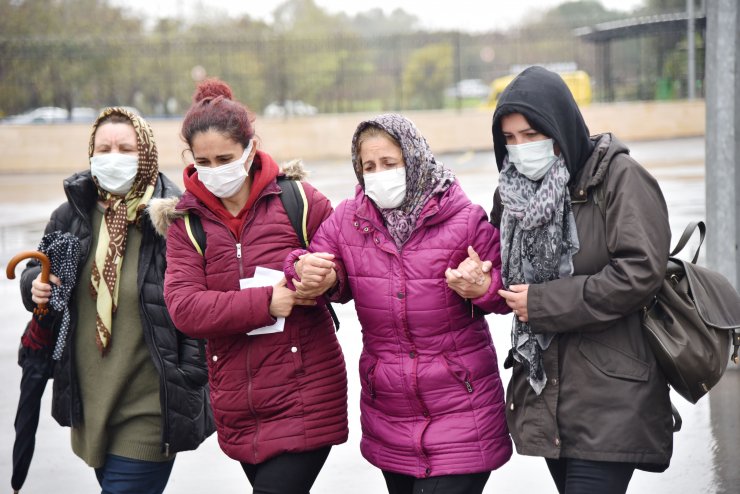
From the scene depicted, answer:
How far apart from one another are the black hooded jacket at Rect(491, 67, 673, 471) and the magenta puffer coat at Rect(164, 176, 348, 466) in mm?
715

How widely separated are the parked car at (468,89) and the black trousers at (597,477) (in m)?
22.7

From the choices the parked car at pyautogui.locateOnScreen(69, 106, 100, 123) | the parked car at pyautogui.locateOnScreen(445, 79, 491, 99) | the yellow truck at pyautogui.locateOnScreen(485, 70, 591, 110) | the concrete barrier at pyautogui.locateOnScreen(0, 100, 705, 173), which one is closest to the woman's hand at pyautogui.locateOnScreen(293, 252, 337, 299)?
the concrete barrier at pyautogui.locateOnScreen(0, 100, 705, 173)

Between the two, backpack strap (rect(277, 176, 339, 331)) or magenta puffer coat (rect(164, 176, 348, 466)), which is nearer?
magenta puffer coat (rect(164, 176, 348, 466))

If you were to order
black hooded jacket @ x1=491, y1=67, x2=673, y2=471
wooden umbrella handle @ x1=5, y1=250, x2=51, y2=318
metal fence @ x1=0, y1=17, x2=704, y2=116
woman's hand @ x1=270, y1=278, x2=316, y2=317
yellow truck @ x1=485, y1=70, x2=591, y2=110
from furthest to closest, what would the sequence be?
yellow truck @ x1=485, y1=70, x2=591, y2=110 < metal fence @ x1=0, y1=17, x2=704, y2=116 < wooden umbrella handle @ x1=5, y1=250, x2=51, y2=318 < woman's hand @ x1=270, y1=278, x2=316, y2=317 < black hooded jacket @ x1=491, y1=67, x2=673, y2=471

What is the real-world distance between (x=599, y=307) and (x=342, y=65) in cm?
2316

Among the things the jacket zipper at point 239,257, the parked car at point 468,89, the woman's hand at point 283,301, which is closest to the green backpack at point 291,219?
the jacket zipper at point 239,257

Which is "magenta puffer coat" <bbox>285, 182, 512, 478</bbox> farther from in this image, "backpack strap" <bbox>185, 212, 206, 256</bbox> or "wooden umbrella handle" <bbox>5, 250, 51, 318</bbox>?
"wooden umbrella handle" <bbox>5, 250, 51, 318</bbox>

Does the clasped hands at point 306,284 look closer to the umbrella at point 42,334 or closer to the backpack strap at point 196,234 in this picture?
the backpack strap at point 196,234

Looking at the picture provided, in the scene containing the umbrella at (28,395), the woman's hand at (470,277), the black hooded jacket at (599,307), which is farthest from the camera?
the umbrella at (28,395)

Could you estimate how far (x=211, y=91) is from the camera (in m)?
3.54

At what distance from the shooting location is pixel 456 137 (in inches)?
967

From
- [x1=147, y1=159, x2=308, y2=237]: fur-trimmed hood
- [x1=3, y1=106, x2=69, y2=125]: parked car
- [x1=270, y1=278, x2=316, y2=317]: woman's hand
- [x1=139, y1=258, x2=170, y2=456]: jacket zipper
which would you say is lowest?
[x1=139, y1=258, x2=170, y2=456]: jacket zipper

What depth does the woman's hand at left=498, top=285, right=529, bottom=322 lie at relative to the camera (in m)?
3.09

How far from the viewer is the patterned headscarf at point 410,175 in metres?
3.21
